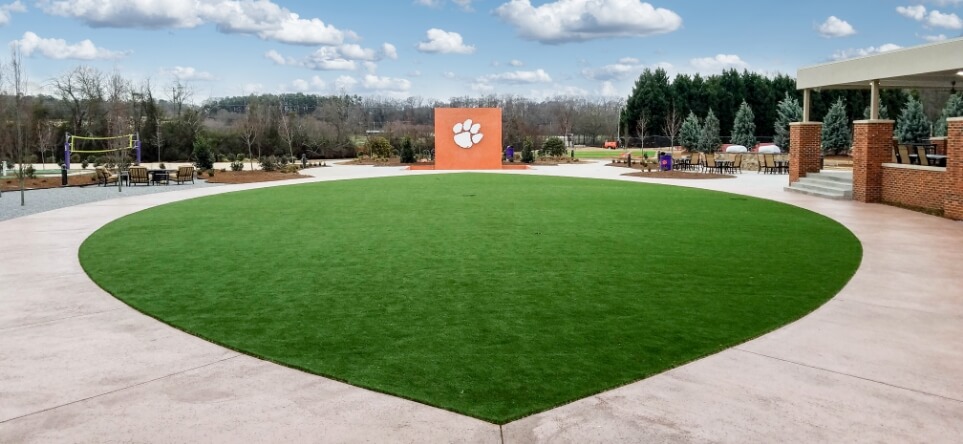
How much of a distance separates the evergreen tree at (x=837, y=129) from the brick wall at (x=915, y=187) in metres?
32.3

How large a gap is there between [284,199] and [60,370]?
15163 millimetres

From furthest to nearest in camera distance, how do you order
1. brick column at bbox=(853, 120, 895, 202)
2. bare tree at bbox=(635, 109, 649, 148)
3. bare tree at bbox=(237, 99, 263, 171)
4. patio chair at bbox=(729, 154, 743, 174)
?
bare tree at bbox=(635, 109, 649, 148) → bare tree at bbox=(237, 99, 263, 171) → patio chair at bbox=(729, 154, 743, 174) → brick column at bbox=(853, 120, 895, 202)

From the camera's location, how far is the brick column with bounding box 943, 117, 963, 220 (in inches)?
560

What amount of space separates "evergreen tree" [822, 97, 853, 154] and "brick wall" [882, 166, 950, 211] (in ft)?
106

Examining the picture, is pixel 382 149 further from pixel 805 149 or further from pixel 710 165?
pixel 805 149

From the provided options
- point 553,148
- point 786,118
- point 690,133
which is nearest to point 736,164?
point 553,148

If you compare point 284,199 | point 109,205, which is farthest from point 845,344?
point 109,205

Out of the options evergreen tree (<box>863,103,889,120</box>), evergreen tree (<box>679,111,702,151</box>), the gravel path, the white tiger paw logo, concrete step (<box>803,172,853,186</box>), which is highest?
evergreen tree (<box>863,103,889,120</box>)

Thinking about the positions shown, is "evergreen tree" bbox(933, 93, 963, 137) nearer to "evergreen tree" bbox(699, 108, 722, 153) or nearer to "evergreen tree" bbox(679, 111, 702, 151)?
"evergreen tree" bbox(699, 108, 722, 153)

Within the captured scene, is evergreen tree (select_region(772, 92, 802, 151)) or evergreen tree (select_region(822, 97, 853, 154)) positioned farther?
evergreen tree (select_region(772, 92, 802, 151))

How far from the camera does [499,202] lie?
18531 mm

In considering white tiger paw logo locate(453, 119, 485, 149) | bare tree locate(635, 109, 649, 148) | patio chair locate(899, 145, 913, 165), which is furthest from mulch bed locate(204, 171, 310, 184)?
bare tree locate(635, 109, 649, 148)

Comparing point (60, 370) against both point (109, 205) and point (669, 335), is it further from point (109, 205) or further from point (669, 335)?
point (109, 205)

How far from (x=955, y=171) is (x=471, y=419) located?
14.1 m
